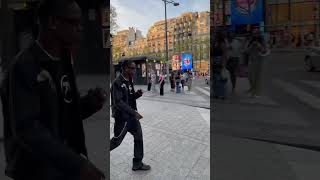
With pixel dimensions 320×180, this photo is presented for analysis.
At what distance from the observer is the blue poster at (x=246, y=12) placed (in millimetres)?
2949

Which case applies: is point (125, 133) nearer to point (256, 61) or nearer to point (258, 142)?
point (258, 142)

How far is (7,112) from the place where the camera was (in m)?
2.15

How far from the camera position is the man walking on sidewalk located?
5230mm

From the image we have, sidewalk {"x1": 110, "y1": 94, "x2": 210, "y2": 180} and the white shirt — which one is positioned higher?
the white shirt

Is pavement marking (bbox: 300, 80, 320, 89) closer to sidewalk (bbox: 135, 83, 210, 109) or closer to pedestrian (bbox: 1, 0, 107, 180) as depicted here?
pedestrian (bbox: 1, 0, 107, 180)

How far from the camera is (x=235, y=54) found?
126 inches

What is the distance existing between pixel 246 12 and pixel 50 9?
57.5 inches

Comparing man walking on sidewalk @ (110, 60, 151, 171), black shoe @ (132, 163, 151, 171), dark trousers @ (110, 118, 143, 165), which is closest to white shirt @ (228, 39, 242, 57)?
man walking on sidewalk @ (110, 60, 151, 171)

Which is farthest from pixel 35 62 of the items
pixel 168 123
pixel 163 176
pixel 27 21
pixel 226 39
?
pixel 168 123

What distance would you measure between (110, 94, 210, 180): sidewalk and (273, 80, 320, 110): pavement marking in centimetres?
187

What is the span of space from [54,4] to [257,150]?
2.67 m

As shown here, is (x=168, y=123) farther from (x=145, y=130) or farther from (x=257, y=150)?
(x=257, y=150)

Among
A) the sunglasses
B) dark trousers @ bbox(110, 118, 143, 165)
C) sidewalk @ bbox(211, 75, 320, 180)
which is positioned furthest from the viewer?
dark trousers @ bbox(110, 118, 143, 165)

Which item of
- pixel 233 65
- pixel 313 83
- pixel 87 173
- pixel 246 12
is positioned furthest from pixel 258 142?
pixel 87 173
